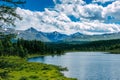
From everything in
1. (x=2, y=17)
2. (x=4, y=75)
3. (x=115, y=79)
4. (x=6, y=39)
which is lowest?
(x=115, y=79)

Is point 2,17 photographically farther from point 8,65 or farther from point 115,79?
point 115,79

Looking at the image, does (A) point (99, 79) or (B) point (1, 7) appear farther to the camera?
(A) point (99, 79)

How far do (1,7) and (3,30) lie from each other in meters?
1.81

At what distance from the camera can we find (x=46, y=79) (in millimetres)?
69750

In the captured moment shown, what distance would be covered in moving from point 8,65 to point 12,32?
2.69 metres

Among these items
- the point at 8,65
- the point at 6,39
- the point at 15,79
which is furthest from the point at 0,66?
the point at 15,79

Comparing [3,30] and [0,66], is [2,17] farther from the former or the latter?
[0,66]

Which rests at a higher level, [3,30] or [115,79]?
[3,30]

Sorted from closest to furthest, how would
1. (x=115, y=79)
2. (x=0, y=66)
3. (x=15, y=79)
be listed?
(x=0, y=66) → (x=15, y=79) → (x=115, y=79)

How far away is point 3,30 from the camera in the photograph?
75.4 feet

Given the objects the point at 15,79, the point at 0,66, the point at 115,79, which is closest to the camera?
the point at 0,66

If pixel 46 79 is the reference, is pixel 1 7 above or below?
above

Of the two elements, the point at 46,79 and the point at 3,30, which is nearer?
the point at 3,30

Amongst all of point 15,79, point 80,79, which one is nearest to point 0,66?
point 15,79
